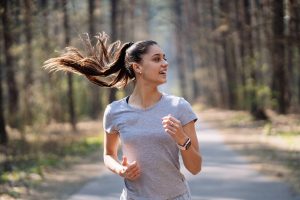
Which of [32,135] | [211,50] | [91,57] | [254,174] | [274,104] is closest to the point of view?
[91,57]

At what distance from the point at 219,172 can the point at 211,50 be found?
4061cm

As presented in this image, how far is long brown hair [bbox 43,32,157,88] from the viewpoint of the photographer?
15.3 ft

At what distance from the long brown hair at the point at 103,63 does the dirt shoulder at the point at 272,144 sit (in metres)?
6.45

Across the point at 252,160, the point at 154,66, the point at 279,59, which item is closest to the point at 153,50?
the point at 154,66

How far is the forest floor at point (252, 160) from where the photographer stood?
39.8 ft

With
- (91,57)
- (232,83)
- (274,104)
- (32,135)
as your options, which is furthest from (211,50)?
(91,57)

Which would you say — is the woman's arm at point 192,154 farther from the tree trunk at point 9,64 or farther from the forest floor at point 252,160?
the tree trunk at point 9,64

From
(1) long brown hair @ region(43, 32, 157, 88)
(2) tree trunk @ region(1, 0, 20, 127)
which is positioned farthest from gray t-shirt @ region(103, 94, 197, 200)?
(2) tree trunk @ region(1, 0, 20, 127)

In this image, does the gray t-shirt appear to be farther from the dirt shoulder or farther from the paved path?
the dirt shoulder

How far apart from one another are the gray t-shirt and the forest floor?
23.0ft

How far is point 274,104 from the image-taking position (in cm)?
3047

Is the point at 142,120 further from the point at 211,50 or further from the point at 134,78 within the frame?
the point at 211,50

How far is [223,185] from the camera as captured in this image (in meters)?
12.1

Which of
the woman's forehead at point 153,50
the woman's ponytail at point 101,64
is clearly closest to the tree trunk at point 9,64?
the woman's ponytail at point 101,64
